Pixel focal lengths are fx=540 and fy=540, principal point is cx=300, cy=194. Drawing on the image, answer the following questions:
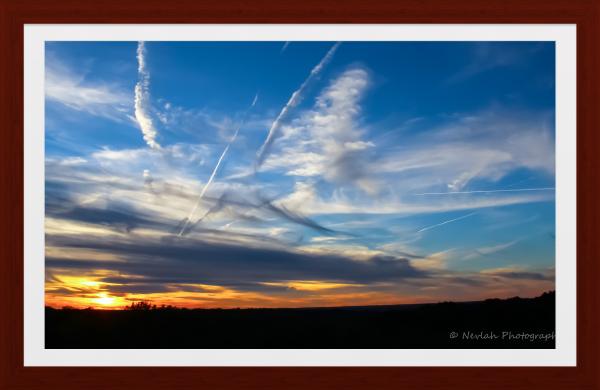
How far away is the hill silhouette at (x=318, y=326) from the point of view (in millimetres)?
2594

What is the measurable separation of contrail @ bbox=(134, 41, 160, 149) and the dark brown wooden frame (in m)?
0.34

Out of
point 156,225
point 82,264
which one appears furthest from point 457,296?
point 82,264

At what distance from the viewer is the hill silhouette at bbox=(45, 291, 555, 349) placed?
2.59 m

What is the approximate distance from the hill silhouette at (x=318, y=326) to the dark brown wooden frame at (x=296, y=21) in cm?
16

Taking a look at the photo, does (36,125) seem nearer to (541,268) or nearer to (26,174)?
(26,174)

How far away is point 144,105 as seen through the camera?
9.31ft

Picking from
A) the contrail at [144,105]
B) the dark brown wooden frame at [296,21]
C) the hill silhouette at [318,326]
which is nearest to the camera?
the dark brown wooden frame at [296,21]

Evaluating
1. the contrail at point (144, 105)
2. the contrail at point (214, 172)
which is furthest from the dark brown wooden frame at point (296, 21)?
the contrail at point (214, 172)

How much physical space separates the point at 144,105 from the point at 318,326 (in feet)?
4.78

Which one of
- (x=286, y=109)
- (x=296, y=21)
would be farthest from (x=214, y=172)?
(x=296, y=21)

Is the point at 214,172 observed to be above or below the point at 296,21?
below

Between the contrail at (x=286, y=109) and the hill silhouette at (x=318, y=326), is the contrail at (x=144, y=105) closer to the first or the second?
the contrail at (x=286, y=109)

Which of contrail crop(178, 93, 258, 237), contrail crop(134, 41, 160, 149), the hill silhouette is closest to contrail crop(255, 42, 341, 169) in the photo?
contrail crop(178, 93, 258, 237)

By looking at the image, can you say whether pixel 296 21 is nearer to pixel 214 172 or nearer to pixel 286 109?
pixel 286 109
